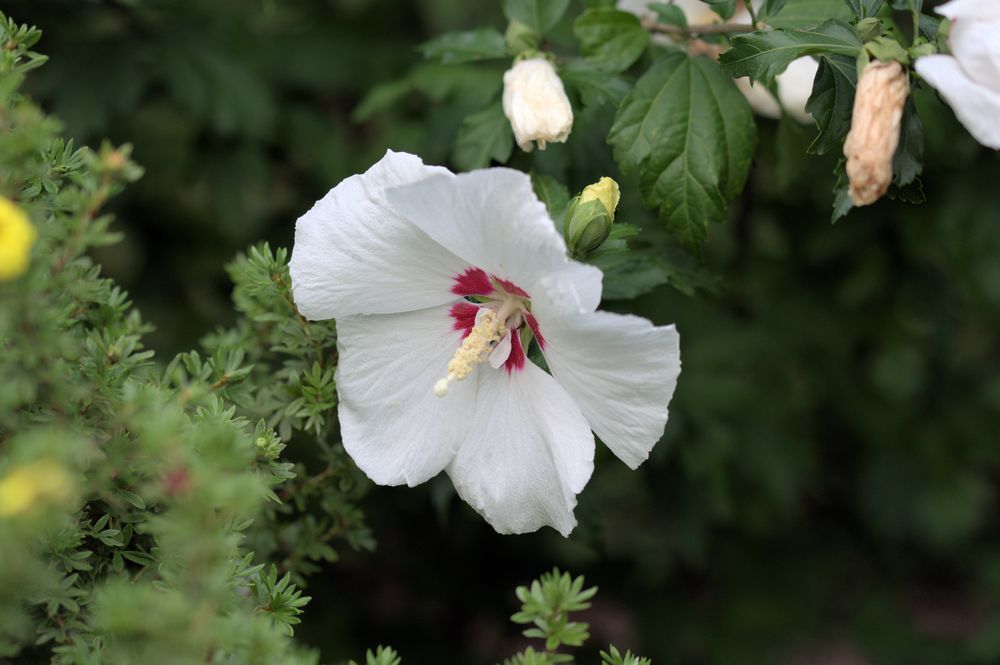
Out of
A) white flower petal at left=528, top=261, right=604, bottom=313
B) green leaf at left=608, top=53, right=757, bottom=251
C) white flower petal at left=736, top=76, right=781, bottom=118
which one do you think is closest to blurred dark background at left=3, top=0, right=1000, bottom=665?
white flower petal at left=736, top=76, right=781, bottom=118

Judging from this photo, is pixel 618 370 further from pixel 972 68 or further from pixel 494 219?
pixel 972 68

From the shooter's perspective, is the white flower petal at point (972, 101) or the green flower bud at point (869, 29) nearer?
the white flower petal at point (972, 101)

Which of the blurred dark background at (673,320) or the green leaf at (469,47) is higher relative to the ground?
the green leaf at (469,47)

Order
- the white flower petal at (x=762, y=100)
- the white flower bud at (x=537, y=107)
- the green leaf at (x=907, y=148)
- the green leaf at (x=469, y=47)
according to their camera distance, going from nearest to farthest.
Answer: the green leaf at (x=907, y=148) → the white flower bud at (x=537, y=107) → the green leaf at (x=469, y=47) → the white flower petal at (x=762, y=100)

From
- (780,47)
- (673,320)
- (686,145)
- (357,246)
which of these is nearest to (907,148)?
(780,47)

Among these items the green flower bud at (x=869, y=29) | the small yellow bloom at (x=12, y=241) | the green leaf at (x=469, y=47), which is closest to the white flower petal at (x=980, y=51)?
the green flower bud at (x=869, y=29)

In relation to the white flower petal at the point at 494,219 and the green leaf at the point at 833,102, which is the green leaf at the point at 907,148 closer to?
the green leaf at the point at 833,102

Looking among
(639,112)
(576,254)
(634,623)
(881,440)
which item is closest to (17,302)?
(576,254)
